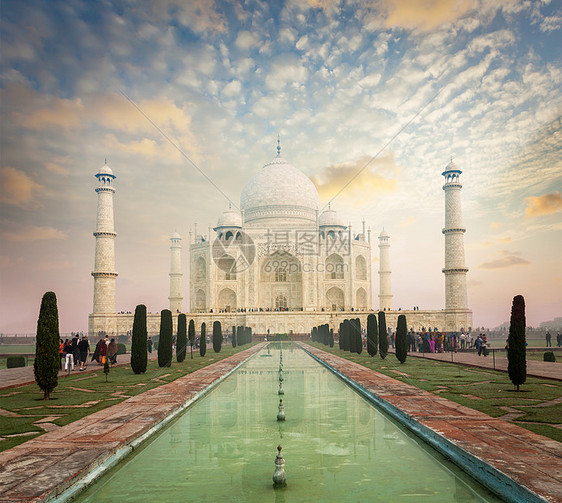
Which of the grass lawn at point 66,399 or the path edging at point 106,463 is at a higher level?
the path edging at point 106,463

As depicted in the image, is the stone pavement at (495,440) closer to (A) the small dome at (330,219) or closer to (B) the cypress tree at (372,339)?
(B) the cypress tree at (372,339)

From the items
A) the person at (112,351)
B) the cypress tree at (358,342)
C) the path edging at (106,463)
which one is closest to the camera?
the path edging at (106,463)

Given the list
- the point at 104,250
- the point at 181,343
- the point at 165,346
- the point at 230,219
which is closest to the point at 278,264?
the point at 230,219

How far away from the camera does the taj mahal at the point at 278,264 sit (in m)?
29.1

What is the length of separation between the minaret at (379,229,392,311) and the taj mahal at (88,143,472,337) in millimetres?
74

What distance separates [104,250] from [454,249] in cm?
2041

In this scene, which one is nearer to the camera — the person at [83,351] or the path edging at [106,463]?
the path edging at [106,463]

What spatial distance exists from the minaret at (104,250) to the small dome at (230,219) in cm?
911

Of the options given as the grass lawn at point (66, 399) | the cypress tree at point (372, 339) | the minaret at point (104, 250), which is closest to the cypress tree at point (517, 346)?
the grass lawn at point (66, 399)

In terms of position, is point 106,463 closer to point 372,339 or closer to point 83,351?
point 83,351

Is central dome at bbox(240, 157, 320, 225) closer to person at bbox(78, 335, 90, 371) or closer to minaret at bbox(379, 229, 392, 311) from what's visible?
minaret at bbox(379, 229, 392, 311)

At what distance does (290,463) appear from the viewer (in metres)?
3.68

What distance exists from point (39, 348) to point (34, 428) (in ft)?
8.28

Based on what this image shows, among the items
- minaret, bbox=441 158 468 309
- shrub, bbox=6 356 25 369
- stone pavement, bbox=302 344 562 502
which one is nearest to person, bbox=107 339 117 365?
shrub, bbox=6 356 25 369
